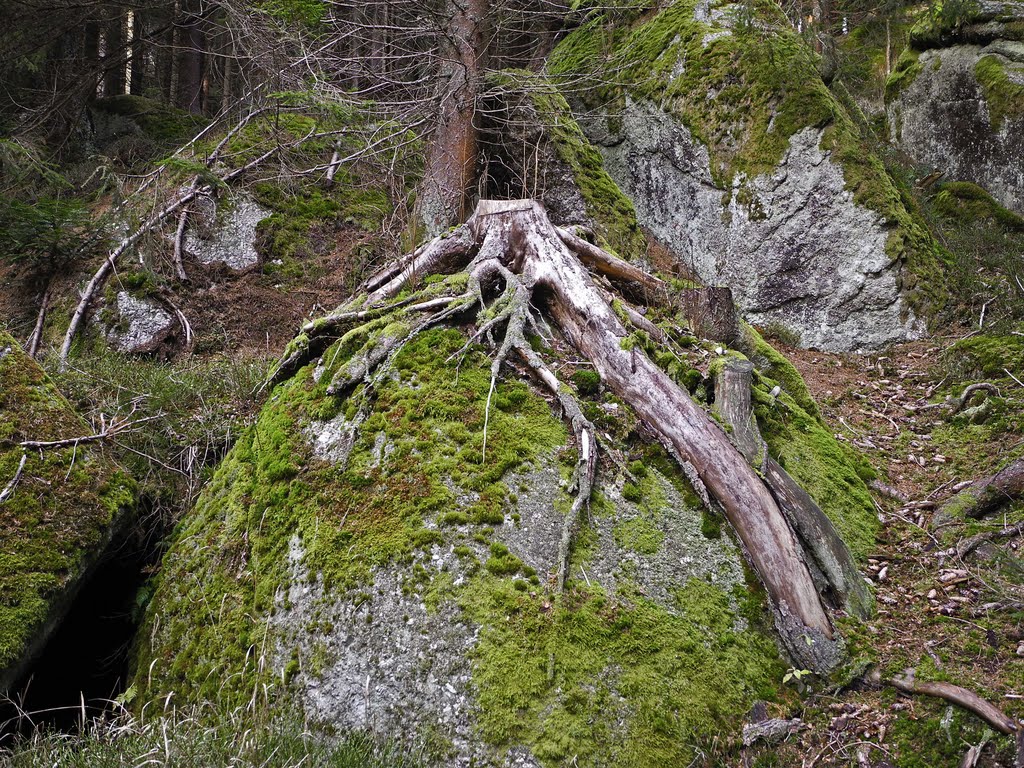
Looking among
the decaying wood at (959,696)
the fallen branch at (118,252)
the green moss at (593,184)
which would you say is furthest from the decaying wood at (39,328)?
the decaying wood at (959,696)

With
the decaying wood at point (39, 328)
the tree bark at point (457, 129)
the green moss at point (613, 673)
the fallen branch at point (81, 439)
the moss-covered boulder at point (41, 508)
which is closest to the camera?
the green moss at point (613, 673)

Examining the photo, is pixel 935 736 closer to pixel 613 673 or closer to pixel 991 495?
pixel 613 673

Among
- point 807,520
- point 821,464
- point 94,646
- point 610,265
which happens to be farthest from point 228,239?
point 807,520

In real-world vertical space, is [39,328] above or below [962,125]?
below

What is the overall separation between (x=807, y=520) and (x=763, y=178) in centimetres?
616

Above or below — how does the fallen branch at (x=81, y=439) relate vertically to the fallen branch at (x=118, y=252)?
below

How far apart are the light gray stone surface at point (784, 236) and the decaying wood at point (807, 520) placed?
172 inches

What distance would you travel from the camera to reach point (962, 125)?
10.5 metres

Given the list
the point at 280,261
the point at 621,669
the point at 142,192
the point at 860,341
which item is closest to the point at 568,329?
the point at 621,669

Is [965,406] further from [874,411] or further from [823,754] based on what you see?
[823,754]

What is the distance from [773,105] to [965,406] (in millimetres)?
5131

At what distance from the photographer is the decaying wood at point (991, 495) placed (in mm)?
4027

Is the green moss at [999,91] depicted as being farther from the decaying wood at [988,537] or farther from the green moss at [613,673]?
the green moss at [613,673]

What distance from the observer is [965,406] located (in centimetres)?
546
